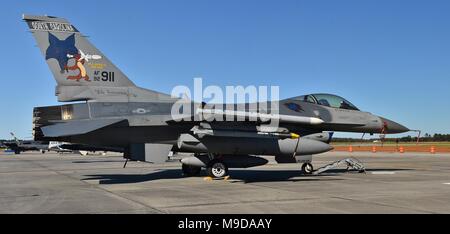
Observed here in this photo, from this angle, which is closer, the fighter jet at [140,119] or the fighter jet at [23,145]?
the fighter jet at [140,119]

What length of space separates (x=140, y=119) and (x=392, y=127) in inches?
399

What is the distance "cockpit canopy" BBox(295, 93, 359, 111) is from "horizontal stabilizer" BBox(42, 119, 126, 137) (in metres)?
7.36

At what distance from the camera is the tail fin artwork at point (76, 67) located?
14.5 metres

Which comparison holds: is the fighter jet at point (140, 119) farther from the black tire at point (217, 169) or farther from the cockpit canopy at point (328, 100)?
the cockpit canopy at point (328, 100)

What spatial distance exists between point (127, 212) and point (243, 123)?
24.9 feet

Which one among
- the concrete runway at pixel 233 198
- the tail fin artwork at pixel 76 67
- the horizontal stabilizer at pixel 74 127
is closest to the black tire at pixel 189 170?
the tail fin artwork at pixel 76 67

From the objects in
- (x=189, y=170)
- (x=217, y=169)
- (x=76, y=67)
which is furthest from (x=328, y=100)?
(x=76, y=67)

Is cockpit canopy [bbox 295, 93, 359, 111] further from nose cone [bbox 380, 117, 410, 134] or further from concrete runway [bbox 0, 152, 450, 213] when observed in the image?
concrete runway [bbox 0, 152, 450, 213]

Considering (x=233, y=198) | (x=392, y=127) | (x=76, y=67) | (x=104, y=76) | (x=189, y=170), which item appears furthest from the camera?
(x=392, y=127)

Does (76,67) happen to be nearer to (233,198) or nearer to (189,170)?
(189,170)

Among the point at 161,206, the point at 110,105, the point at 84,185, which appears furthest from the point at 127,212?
the point at 110,105

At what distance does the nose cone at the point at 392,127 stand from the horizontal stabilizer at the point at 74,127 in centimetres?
1058

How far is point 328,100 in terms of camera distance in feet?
55.2
